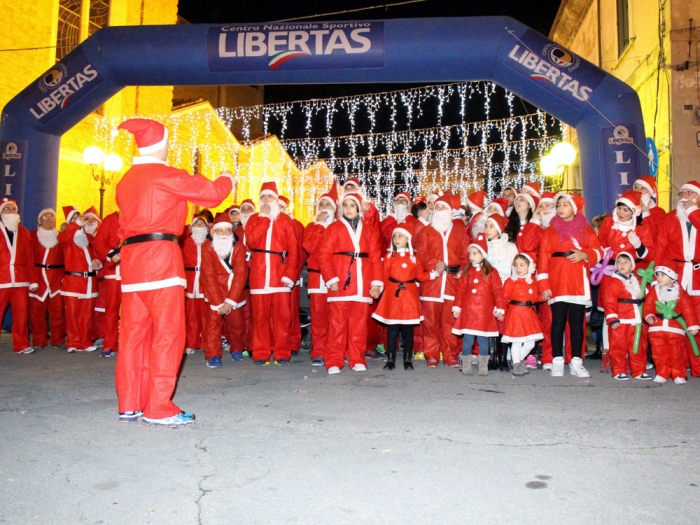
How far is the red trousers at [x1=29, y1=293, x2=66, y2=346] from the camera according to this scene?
Result: 9.98m

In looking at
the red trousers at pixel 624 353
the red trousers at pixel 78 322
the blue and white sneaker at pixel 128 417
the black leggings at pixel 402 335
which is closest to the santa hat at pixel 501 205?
the black leggings at pixel 402 335

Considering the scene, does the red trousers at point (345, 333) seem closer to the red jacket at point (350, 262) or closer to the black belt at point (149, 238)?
the red jacket at point (350, 262)

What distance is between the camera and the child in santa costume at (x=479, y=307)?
7.49 meters

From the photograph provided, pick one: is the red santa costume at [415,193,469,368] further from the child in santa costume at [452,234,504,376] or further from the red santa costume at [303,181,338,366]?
the red santa costume at [303,181,338,366]

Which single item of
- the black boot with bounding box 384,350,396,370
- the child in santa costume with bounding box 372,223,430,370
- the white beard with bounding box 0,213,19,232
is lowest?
the black boot with bounding box 384,350,396,370

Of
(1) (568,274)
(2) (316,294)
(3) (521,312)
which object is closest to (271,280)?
(2) (316,294)

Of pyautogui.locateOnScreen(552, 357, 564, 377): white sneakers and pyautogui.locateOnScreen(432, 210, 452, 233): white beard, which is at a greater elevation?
pyautogui.locateOnScreen(432, 210, 452, 233): white beard

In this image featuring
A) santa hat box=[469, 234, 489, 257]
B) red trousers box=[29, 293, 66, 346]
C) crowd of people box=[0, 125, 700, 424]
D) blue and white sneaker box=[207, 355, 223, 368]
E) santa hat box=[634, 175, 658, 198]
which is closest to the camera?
crowd of people box=[0, 125, 700, 424]

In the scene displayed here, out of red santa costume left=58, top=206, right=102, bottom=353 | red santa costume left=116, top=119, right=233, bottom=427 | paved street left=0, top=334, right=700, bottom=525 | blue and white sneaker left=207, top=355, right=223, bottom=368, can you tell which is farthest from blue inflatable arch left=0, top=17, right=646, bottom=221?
red santa costume left=116, top=119, right=233, bottom=427

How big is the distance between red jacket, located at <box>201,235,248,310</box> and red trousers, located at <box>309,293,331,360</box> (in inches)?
38.3

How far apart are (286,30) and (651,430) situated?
8627mm

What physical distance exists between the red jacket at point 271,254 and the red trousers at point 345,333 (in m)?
0.84

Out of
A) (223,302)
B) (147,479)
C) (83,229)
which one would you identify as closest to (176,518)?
(147,479)

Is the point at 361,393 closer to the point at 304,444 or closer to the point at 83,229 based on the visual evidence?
the point at 304,444
